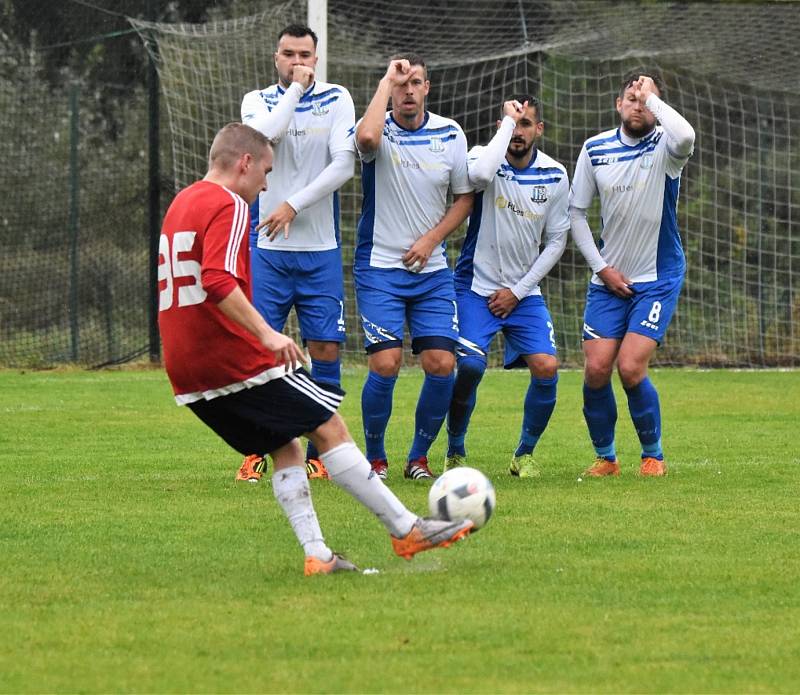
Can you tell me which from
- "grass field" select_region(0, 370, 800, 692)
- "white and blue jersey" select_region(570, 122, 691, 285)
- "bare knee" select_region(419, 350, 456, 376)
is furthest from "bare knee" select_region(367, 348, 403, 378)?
"white and blue jersey" select_region(570, 122, 691, 285)

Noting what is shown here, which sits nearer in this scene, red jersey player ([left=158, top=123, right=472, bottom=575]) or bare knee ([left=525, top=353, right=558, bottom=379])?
red jersey player ([left=158, top=123, right=472, bottom=575])

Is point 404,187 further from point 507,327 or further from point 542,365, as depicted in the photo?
A: point 542,365

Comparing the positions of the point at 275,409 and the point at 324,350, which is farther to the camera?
the point at 324,350

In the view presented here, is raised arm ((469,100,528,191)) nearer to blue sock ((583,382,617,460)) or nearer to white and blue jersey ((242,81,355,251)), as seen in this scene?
white and blue jersey ((242,81,355,251))

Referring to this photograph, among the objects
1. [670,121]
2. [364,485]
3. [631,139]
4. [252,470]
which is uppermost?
[670,121]

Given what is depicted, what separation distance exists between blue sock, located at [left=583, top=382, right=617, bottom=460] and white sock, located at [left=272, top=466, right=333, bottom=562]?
11.4 feet

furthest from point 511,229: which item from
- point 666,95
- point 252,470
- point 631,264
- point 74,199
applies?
point 74,199

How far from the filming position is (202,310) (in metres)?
5.45

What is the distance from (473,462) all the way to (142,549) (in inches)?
141

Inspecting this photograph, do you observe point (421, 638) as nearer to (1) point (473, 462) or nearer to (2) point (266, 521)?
(2) point (266, 521)

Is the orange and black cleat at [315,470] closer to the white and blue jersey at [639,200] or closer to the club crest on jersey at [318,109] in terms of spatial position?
the club crest on jersey at [318,109]

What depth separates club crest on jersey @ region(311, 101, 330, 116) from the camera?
846cm

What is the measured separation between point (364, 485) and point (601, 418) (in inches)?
137

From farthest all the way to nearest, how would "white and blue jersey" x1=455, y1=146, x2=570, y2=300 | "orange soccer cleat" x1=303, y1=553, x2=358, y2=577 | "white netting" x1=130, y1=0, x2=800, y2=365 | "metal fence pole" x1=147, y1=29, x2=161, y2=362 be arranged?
1. "metal fence pole" x1=147, y1=29, x2=161, y2=362
2. "white netting" x1=130, y1=0, x2=800, y2=365
3. "white and blue jersey" x1=455, y1=146, x2=570, y2=300
4. "orange soccer cleat" x1=303, y1=553, x2=358, y2=577
